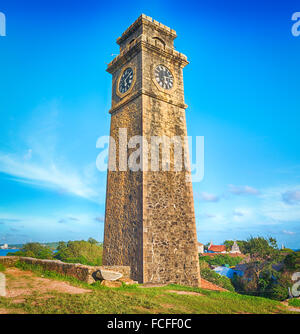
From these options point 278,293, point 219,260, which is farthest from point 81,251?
point 219,260

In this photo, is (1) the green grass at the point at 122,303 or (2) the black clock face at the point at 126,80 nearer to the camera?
(1) the green grass at the point at 122,303

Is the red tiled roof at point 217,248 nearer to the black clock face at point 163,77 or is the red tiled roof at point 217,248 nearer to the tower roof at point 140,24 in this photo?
the black clock face at point 163,77

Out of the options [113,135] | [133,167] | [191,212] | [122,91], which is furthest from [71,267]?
[122,91]

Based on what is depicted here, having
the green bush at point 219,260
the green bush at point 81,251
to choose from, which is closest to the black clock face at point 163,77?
the green bush at point 81,251

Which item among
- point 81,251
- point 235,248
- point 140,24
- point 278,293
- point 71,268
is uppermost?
point 140,24

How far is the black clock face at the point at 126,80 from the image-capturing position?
1703cm

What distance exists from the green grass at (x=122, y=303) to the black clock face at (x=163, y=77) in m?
13.0

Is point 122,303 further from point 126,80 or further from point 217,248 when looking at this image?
point 217,248

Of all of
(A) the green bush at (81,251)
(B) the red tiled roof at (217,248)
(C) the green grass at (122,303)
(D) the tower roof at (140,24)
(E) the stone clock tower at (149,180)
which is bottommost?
(B) the red tiled roof at (217,248)

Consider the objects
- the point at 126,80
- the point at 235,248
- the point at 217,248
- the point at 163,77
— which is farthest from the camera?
the point at 217,248

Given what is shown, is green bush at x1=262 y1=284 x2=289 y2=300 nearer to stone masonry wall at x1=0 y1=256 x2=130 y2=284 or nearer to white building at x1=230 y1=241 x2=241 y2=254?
stone masonry wall at x1=0 y1=256 x2=130 y2=284

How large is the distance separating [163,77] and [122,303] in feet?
48.0

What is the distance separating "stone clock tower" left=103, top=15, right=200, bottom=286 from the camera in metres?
13.1

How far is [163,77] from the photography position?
56.0 feet
